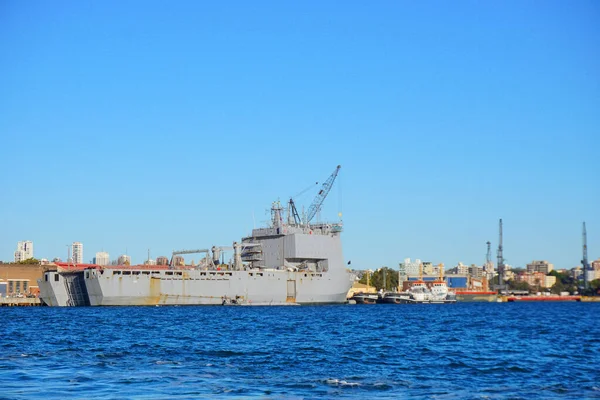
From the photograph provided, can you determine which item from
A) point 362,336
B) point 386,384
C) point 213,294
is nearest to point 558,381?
point 386,384

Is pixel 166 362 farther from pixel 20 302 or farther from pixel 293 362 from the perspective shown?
pixel 20 302

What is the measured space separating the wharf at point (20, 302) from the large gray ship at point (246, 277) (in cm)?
572

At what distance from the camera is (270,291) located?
86562 millimetres

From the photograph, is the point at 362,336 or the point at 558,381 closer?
the point at 558,381

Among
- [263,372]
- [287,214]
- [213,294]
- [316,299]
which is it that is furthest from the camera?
[287,214]

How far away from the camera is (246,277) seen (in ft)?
279

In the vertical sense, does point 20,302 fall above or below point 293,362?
below

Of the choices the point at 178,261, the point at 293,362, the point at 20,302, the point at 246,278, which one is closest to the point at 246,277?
the point at 246,278

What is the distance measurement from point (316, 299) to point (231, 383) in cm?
6817

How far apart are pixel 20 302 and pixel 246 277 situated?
95.8 feet

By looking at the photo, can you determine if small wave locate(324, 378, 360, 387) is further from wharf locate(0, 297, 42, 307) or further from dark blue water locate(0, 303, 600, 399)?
wharf locate(0, 297, 42, 307)

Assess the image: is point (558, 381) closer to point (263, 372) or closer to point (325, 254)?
point (263, 372)

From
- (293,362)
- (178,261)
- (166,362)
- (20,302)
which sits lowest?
(20,302)

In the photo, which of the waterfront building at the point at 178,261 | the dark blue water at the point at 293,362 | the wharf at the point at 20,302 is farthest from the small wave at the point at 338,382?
the wharf at the point at 20,302
